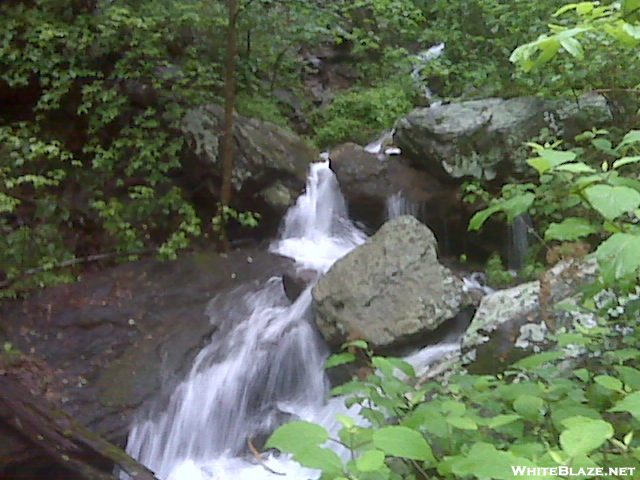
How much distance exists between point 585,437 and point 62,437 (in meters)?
3.90

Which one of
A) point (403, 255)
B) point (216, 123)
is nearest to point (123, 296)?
point (216, 123)

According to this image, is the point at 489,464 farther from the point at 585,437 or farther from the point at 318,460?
the point at 318,460

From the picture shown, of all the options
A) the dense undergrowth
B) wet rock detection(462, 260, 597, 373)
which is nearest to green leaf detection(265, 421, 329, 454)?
wet rock detection(462, 260, 597, 373)

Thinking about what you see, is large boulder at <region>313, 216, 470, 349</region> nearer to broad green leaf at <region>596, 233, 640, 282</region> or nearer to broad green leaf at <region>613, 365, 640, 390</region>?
broad green leaf at <region>613, 365, 640, 390</region>

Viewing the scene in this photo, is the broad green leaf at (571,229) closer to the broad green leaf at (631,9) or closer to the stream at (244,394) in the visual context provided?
the broad green leaf at (631,9)

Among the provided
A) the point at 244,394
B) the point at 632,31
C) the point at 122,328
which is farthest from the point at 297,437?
the point at 122,328

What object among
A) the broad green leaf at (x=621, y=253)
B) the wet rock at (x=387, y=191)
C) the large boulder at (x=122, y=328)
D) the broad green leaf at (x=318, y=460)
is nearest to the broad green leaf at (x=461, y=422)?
the broad green leaf at (x=318, y=460)

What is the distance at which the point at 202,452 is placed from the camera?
491cm

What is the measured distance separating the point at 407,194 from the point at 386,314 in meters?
2.86

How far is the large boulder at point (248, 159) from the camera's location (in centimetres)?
772

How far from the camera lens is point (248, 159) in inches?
311

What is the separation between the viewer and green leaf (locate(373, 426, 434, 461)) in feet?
4.05

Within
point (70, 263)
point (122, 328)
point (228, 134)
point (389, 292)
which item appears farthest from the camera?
point (228, 134)

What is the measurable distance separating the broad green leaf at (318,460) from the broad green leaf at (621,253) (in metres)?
0.73
